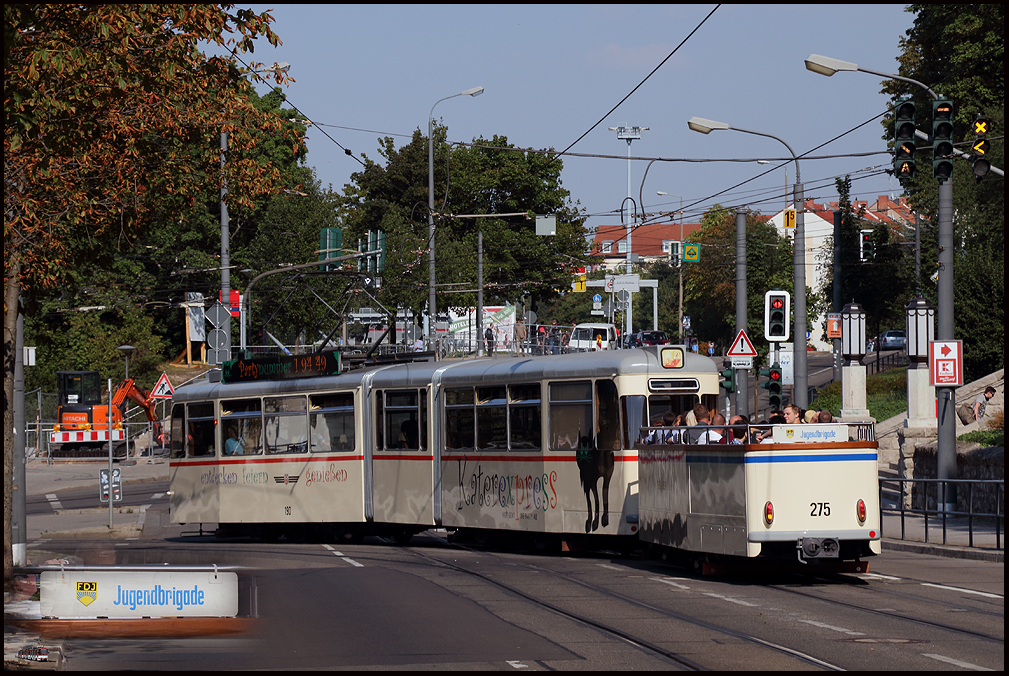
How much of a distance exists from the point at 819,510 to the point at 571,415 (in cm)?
440

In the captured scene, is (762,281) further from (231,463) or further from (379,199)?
(231,463)

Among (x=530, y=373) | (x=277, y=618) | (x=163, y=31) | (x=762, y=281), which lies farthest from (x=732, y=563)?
(x=762, y=281)

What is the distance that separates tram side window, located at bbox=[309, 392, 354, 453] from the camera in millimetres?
21219

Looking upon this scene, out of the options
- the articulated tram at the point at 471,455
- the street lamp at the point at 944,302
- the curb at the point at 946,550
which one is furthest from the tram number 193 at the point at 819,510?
the street lamp at the point at 944,302

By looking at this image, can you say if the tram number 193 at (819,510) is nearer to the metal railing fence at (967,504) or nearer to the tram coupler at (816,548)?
the tram coupler at (816,548)

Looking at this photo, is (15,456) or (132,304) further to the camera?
(132,304)

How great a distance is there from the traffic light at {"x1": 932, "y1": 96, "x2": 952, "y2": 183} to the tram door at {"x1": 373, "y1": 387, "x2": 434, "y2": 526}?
8394 millimetres

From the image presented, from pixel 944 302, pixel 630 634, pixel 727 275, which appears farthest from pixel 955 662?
pixel 727 275

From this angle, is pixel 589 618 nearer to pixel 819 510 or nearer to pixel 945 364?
pixel 819 510

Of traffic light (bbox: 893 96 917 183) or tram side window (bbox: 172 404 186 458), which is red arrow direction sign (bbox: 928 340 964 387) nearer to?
traffic light (bbox: 893 96 917 183)

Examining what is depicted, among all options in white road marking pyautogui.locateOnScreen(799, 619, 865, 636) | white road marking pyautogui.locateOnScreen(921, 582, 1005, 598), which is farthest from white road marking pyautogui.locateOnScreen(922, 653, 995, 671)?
white road marking pyautogui.locateOnScreen(921, 582, 1005, 598)

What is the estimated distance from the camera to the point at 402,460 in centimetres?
2039

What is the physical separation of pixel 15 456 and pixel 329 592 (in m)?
9.43

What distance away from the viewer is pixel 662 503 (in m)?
16.0
